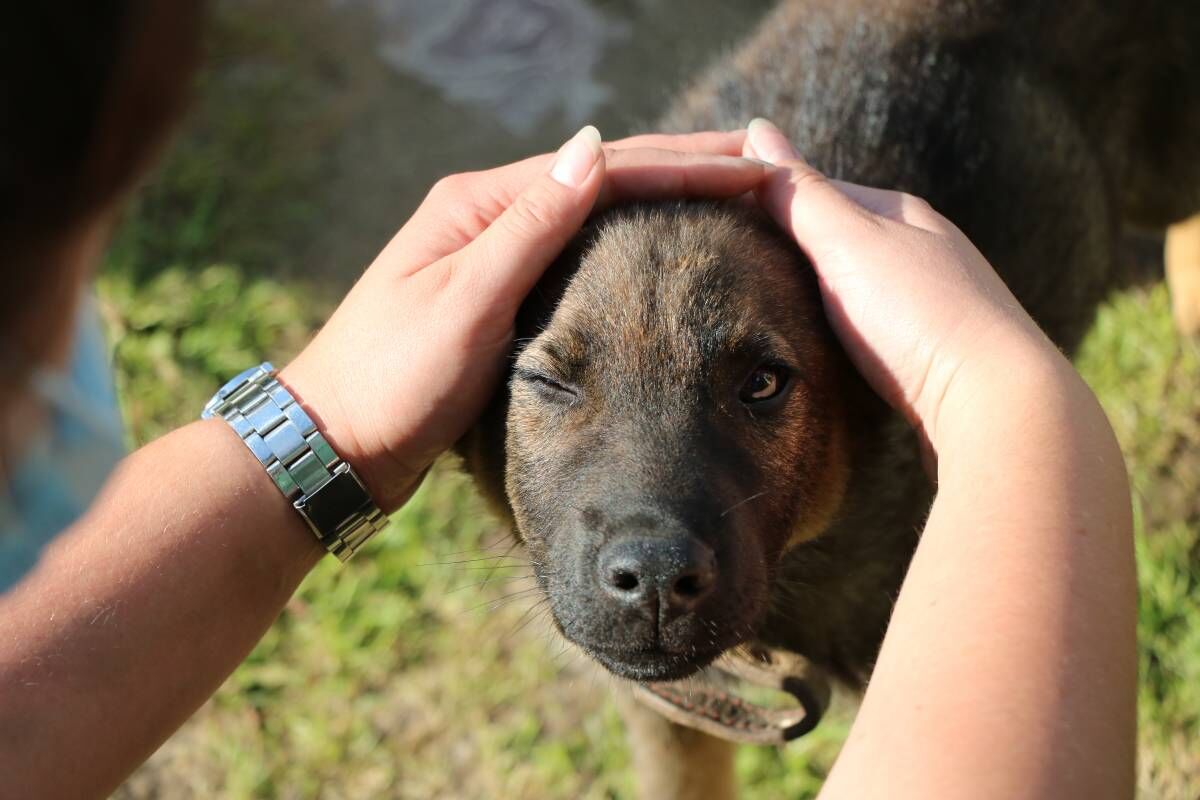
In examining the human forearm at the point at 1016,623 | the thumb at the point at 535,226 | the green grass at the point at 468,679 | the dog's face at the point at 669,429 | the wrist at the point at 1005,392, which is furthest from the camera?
the green grass at the point at 468,679

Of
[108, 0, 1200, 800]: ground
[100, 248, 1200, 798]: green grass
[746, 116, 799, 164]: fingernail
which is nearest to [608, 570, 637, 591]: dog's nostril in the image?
[108, 0, 1200, 800]: ground

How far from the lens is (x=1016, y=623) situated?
1743 mm

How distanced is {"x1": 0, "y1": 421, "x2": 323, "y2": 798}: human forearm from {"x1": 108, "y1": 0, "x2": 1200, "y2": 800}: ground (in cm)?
73

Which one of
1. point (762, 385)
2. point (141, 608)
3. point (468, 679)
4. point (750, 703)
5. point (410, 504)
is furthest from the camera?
point (410, 504)

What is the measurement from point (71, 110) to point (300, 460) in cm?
177

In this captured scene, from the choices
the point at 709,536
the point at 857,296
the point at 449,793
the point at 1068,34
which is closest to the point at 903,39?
the point at 1068,34

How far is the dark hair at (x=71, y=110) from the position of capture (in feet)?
2.38

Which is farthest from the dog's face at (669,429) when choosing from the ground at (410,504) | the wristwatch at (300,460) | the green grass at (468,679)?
the green grass at (468,679)

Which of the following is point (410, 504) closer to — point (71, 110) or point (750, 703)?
point (750, 703)

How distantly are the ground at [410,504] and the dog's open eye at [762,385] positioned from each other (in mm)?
841

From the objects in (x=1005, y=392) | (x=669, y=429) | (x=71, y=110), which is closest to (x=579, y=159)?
(x=669, y=429)

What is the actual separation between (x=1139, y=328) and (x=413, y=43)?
405 centimetres

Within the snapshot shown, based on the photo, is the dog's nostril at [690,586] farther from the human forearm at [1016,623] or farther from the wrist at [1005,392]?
the wrist at [1005,392]

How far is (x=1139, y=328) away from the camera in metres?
5.00
